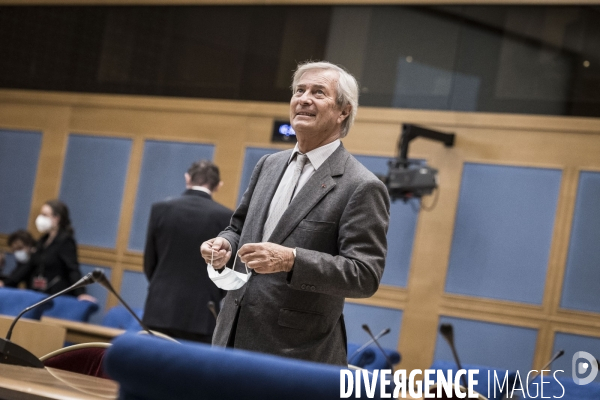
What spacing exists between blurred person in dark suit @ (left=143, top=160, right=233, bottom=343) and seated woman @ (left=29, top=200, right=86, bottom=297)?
2265 millimetres

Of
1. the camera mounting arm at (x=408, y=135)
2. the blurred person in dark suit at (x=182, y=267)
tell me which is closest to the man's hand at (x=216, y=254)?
the blurred person in dark suit at (x=182, y=267)

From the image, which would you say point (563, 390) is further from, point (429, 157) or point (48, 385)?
point (429, 157)

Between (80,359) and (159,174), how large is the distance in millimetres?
5344

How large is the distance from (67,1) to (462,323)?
5.06 m

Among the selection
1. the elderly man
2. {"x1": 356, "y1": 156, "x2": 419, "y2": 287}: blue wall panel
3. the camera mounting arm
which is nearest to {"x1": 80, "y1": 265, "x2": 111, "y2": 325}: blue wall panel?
{"x1": 356, "y1": 156, "x2": 419, "y2": 287}: blue wall panel

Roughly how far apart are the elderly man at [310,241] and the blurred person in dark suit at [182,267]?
6.67 feet

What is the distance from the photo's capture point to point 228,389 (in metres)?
1.13

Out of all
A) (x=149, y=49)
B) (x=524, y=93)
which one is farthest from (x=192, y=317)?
(x=149, y=49)

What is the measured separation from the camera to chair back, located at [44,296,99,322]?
20.0ft

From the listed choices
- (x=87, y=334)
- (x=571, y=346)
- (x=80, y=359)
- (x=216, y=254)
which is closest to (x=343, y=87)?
(x=216, y=254)

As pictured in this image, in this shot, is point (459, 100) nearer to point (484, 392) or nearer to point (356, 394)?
point (484, 392)

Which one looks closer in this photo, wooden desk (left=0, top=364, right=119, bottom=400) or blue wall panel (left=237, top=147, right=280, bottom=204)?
wooden desk (left=0, top=364, right=119, bottom=400)

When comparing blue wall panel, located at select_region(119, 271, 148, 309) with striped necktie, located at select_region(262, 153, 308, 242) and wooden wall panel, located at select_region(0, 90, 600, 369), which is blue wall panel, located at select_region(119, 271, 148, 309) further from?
striped necktie, located at select_region(262, 153, 308, 242)

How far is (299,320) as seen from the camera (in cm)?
219
